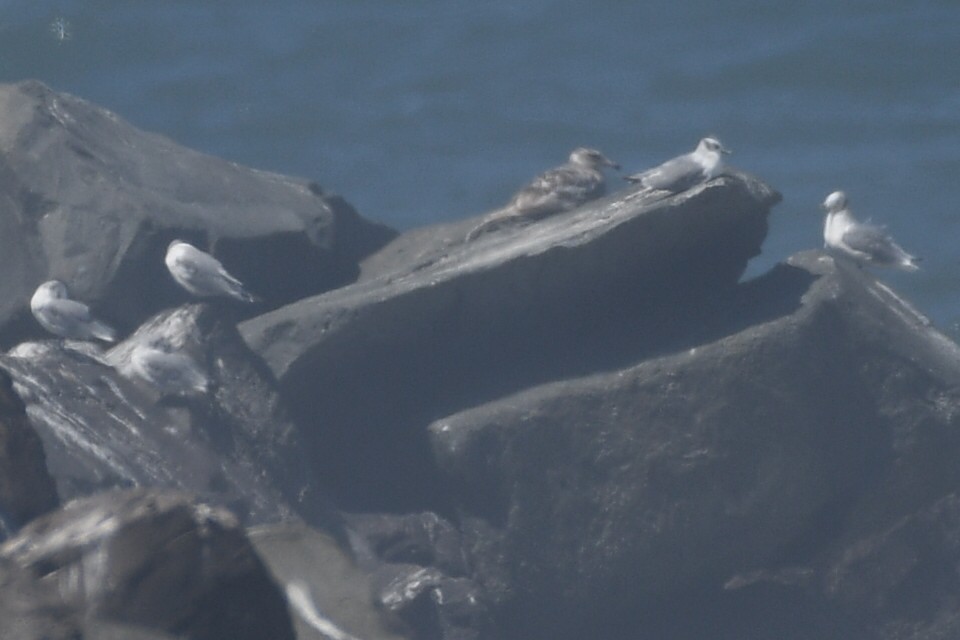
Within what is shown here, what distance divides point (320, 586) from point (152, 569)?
1724 millimetres

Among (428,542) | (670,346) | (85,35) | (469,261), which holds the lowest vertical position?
(428,542)

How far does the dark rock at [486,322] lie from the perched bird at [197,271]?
1.37ft

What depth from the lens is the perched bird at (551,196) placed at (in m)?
10.9

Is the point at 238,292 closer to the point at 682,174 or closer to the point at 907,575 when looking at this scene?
the point at 682,174

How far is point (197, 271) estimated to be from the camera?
951 cm

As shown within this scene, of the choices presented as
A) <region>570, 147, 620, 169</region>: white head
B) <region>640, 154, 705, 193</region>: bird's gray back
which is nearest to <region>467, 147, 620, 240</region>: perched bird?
<region>570, 147, 620, 169</region>: white head

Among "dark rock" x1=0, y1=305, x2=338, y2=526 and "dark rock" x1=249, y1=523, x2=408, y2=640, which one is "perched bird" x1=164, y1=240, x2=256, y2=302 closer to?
"dark rock" x1=0, y1=305, x2=338, y2=526

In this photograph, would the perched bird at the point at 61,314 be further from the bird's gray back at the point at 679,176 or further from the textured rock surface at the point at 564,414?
the bird's gray back at the point at 679,176

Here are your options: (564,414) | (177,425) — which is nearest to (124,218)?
(177,425)

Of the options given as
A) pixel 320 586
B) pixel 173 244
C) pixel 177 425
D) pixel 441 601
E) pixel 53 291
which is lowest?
pixel 441 601

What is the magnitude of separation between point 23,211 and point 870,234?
668cm

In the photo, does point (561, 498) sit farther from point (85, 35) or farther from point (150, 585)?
point (85, 35)

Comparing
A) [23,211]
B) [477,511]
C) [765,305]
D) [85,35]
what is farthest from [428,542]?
[85,35]

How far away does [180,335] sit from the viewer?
31.1 feet
